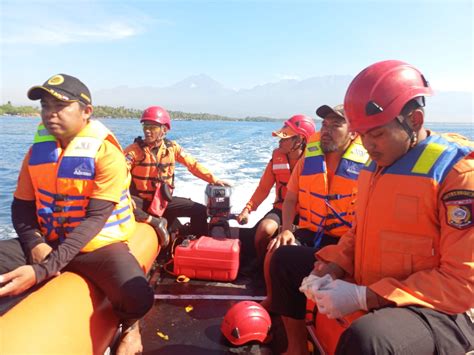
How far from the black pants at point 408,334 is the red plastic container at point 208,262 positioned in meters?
1.67

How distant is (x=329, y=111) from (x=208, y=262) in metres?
1.52

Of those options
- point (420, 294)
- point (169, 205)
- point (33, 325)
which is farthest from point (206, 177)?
point (420, 294)

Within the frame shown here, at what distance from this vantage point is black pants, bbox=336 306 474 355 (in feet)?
3.88

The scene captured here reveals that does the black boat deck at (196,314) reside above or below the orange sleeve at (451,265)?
below

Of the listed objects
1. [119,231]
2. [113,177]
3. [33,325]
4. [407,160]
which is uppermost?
[407,160]

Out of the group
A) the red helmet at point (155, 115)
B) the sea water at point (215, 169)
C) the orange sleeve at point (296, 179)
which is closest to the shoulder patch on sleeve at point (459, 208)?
the orange sleeve at point (296, 179)

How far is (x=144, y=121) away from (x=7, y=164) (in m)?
6.33

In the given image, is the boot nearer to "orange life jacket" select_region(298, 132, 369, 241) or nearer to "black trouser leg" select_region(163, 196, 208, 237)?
"black trouser leg" select_region(163, 196, 208, 237)

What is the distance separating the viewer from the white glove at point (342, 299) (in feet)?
4.59

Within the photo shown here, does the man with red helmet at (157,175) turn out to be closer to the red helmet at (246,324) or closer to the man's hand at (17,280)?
the red helmet at (246,324)

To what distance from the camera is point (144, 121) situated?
3.82 metres

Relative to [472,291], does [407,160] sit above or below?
above

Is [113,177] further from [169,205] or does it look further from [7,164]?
[7,164]

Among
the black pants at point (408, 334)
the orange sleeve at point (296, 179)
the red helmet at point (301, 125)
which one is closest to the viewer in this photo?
the black pants at point (408, 334)
